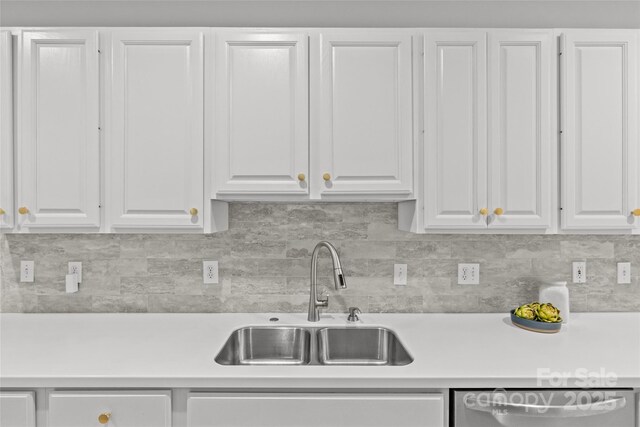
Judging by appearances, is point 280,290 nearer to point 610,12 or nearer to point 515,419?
point 515,419

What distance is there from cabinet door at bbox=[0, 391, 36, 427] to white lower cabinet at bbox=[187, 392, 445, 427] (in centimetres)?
55

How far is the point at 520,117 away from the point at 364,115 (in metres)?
0.70

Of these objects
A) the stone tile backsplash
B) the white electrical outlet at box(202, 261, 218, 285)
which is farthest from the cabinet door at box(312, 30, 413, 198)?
the white electrical outlet at box(202, 261, 218, 285)

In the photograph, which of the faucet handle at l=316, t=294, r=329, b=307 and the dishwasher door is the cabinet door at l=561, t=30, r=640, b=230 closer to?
the dishwasher door

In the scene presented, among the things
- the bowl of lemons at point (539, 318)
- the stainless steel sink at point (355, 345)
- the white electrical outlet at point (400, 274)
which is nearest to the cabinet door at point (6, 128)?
the stainless steel sink at point (355, 345)

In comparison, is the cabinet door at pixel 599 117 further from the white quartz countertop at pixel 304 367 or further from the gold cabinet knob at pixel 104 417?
the gold cabinet knob at pixel 104 417

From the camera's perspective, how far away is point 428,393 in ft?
4.28

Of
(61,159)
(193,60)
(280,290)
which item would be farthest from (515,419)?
(61,159)

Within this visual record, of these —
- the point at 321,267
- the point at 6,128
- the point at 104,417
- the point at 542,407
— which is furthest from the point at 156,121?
the point at 542,407

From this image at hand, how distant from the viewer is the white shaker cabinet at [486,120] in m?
1.68

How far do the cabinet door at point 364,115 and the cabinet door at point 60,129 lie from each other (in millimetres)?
1009

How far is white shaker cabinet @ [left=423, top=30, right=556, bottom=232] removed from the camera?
168 centimetres

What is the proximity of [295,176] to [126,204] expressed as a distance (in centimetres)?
76

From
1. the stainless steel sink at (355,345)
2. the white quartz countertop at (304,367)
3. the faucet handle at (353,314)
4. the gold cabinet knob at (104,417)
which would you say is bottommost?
the gold cabinet knob at (104,417)
